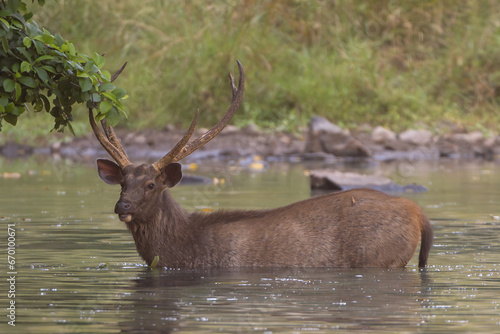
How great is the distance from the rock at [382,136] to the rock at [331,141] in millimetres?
920

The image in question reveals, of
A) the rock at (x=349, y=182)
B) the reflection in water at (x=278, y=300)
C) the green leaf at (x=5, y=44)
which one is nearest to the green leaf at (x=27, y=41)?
the green leaf at (x=5, y=44)

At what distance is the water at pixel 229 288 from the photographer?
713cm

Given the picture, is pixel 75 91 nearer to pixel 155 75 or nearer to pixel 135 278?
pixel 135 278

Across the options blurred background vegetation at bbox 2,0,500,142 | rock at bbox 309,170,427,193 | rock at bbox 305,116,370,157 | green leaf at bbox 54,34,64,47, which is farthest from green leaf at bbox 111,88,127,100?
blurred background vegetation at bbox 2,0,500,142

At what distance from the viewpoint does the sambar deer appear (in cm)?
970

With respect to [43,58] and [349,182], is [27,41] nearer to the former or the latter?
[43,58]

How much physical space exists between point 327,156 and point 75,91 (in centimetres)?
1526

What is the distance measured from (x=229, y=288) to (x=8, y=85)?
7.71ft

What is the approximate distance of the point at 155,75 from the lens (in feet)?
83.7

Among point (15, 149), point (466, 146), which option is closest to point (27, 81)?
point (15, 149)

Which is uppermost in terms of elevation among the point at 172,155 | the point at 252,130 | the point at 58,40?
the point at 58,40

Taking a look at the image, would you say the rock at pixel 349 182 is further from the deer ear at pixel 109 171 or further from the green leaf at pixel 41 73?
the green leaf at pixel 41 73

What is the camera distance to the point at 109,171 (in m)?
9.93

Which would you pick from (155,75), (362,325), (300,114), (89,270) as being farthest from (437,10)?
(362,325)
